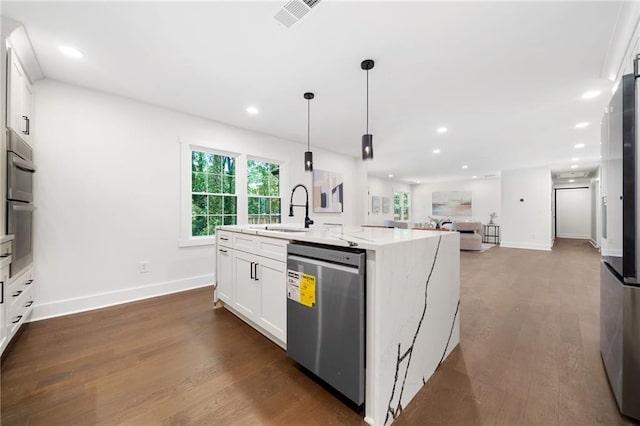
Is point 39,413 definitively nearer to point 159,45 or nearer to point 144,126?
point 159,45

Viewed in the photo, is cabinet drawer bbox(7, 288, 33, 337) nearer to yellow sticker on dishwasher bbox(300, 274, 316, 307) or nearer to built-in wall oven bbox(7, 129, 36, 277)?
built-in wall oven bbox(7, 129, 36, 277)

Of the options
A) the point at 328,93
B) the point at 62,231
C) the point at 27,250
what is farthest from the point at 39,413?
the point at 328,93

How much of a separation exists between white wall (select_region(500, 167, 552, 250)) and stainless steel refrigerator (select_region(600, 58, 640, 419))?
295 inches

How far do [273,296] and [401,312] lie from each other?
1.02m

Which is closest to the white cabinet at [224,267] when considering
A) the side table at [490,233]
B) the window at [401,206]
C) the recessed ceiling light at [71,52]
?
the recessed ceiling light at [71,52]

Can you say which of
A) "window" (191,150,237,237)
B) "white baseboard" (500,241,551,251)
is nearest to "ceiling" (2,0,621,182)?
"window" (191,150,237,237)

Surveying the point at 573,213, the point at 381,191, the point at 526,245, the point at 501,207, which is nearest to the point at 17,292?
the point at 381,191

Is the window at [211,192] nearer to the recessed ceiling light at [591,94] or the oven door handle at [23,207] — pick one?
the oven door handle at [23,207]

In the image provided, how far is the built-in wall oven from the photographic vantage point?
202 cm

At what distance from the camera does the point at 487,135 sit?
15.3ft

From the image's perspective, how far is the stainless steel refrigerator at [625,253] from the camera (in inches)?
53.2

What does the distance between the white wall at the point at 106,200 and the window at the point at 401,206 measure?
8.92 metres

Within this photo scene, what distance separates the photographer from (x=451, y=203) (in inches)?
432

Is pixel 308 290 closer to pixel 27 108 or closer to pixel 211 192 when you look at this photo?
pixel 211 192
